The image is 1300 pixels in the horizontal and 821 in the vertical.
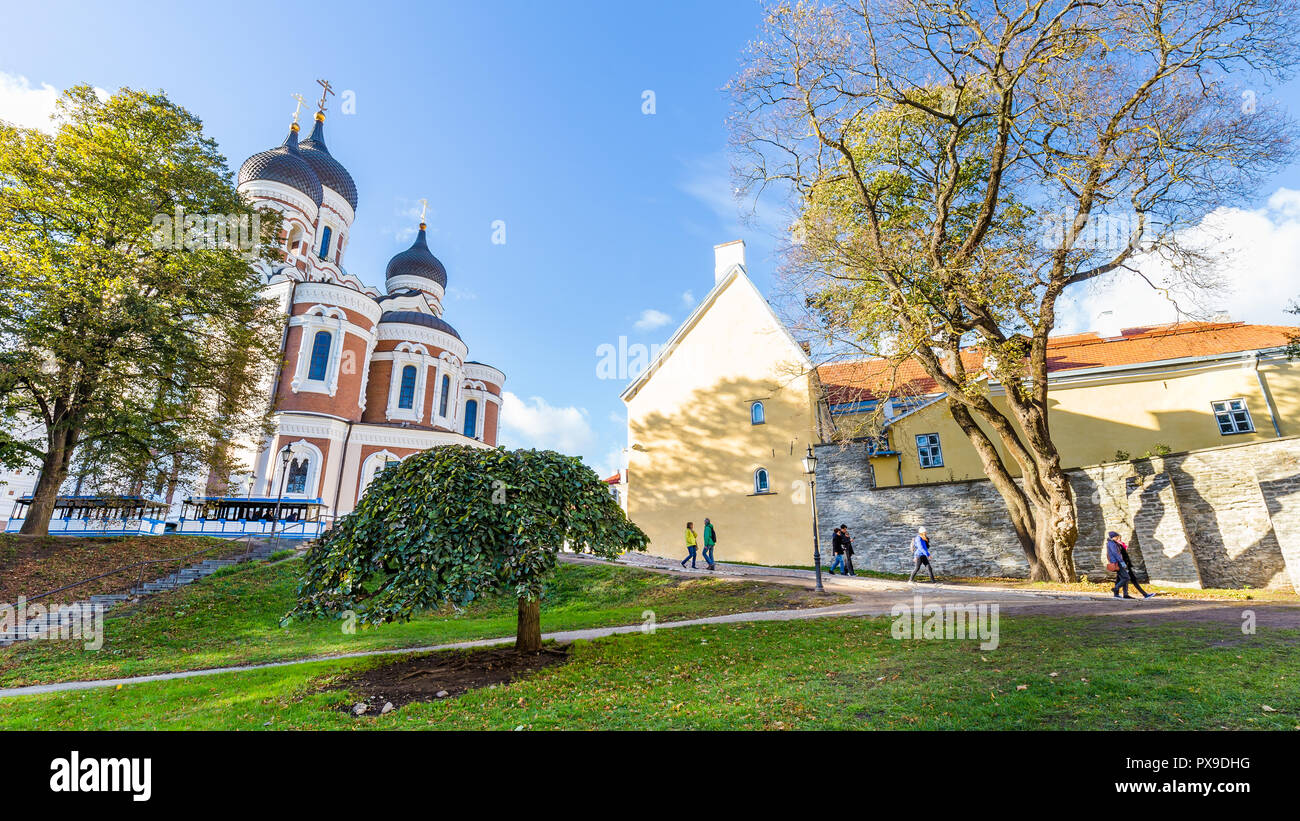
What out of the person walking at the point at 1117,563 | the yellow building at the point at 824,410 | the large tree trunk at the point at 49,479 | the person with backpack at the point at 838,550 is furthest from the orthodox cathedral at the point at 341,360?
the person walking at the point at 1117,563

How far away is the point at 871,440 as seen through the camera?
21406 millimetres

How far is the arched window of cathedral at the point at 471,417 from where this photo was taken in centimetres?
4034

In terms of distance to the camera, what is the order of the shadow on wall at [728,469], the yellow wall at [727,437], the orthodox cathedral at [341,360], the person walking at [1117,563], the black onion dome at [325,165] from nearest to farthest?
the person walking at [1117,563] → the shadow on wall at [728,469] → the yellow wall at [727,437] → the orthodox cathedral at [341,360] → the black onion dome at [325,165]

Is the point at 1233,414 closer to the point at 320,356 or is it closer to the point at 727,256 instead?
the point at 727,256

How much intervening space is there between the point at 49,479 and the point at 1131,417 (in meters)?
34.4

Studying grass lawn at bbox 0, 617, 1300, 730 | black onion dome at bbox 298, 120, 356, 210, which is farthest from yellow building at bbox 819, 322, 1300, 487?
black onion dome at bbox 298, 120, 356, 210

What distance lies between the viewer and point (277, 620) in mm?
13578

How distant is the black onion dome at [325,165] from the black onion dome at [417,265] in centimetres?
439

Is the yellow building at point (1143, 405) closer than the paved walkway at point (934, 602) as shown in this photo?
No

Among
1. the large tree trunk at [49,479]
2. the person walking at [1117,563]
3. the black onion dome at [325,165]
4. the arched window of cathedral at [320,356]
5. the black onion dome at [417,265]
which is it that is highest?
the black onion dome at [325,165]

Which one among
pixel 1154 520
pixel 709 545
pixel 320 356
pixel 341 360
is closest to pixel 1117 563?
pixel 1154 520

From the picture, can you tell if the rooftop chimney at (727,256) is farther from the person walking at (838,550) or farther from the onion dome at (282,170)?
the onion dome at (282,170)

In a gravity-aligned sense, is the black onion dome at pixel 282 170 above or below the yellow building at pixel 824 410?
above

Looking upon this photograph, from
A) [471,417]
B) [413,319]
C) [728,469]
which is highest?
[413,319]
